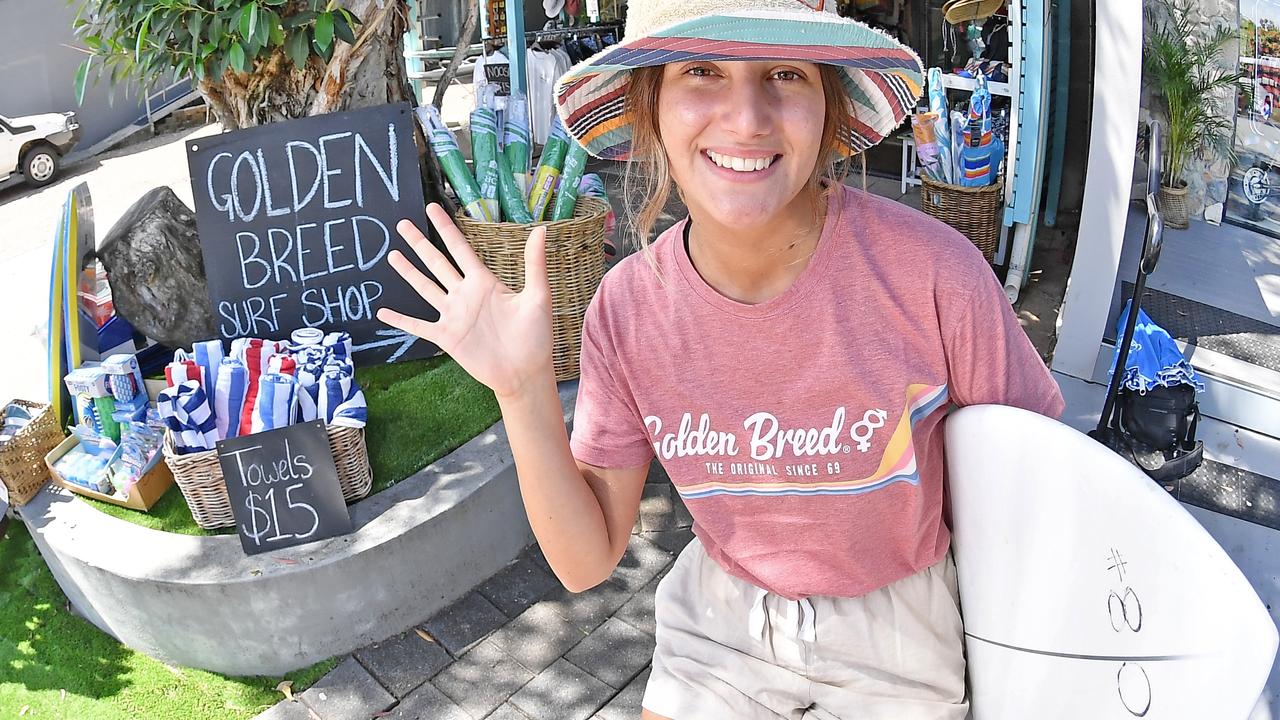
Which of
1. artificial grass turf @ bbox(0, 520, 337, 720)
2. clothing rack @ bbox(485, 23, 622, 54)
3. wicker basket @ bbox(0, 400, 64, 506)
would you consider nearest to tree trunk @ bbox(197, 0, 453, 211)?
wicker basket @ bbox(0, 400, 64, 506)

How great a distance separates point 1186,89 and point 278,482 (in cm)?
339

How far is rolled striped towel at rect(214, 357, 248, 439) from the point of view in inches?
128

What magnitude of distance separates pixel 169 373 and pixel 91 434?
17.3 inches

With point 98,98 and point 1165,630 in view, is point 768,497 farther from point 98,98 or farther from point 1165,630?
point 98,98

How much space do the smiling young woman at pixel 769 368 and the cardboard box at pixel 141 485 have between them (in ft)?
7.02

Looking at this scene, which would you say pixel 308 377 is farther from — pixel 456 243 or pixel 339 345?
pixel 456 243

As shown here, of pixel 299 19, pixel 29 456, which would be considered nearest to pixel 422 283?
pixel 299 19

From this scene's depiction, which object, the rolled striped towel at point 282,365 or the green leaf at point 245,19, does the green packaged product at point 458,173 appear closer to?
the green leaf at point 245,19

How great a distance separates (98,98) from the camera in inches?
499

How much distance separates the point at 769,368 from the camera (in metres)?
1.50

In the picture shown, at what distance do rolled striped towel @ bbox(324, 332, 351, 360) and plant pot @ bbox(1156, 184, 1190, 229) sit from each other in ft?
10.1

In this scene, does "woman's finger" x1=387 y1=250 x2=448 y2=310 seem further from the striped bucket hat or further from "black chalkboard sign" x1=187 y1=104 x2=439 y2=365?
"black chalkboard sign" x1=187 y1=104 x2=439 y2=365

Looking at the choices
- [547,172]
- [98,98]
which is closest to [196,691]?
[547,172]

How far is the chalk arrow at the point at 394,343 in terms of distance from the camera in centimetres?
395
